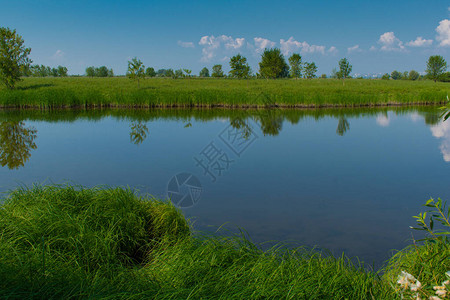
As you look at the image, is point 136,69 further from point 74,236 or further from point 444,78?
point 444,78

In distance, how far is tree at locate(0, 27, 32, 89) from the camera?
2625 cm

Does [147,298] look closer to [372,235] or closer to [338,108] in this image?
[372,235]

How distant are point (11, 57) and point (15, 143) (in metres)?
20.6

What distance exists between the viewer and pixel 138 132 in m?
12.8

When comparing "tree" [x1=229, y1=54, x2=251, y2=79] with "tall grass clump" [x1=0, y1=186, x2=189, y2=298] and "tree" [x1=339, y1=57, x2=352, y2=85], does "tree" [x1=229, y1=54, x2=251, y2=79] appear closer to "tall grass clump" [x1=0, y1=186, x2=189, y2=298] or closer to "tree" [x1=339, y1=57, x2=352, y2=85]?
"tree" [x1=339, y1=57, x2=352, y2=85]

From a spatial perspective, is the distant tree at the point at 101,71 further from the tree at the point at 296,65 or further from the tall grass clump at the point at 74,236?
the tall grass clump at the point at 74,236

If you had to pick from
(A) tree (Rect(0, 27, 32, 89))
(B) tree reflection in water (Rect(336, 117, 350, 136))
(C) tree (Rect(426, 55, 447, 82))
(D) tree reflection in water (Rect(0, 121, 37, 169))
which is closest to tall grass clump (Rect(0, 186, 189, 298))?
(D) tree reflection in water (Rect(0, 121, 37, 169))

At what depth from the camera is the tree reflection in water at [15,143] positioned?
8.35 metres

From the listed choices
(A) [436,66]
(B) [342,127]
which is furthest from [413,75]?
(B) [342,127]

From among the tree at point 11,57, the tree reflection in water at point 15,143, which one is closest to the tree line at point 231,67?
the tree at point 11,57

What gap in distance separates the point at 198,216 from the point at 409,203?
130 inches

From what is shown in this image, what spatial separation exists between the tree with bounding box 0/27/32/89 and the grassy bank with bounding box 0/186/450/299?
26.7 m

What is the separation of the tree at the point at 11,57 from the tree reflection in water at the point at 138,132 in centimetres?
1762

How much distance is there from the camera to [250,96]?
69.3 feet
